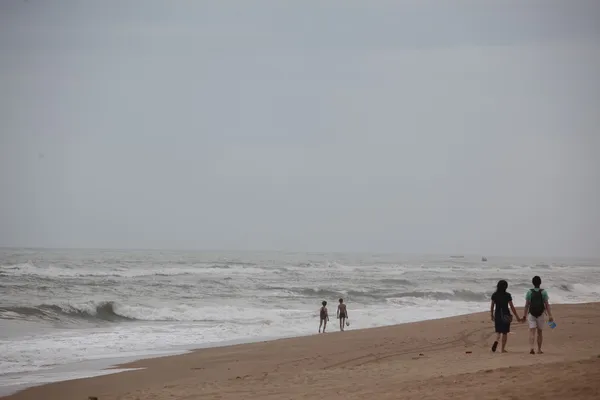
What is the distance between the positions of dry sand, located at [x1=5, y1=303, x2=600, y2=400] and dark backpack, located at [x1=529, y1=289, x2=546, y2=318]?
79 cm

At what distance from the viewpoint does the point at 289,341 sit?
18.6 metres

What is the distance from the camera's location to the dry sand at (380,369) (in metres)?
8.59

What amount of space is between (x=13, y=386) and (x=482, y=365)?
8.86 metres

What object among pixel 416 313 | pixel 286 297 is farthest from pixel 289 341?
pixel 286 297

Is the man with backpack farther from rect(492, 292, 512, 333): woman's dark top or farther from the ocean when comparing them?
the ocean

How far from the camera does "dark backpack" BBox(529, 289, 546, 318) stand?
11.9 meters

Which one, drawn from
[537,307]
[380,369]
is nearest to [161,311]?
[380,369]

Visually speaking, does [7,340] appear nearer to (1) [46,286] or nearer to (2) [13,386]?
(2) [13,386]

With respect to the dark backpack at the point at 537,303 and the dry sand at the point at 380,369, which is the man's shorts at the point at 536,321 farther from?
the dry sand at the point at 380,369

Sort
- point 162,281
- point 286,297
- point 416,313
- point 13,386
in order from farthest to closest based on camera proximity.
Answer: point 162,281 < point 286,297 < point 416,313 < point 13,386

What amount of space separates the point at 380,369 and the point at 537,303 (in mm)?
3129

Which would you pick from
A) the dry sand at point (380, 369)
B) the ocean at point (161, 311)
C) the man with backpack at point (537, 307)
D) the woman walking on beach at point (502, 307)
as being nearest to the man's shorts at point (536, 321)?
the man with backpack at point (537, 307)

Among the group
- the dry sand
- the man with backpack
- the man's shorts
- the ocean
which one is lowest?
the ocean

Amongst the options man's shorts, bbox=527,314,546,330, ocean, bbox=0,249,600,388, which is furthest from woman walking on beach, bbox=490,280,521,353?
ocean, bbox=0,249,600,388
